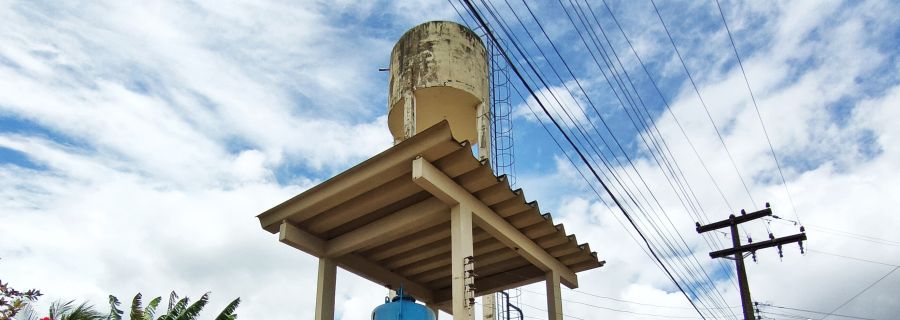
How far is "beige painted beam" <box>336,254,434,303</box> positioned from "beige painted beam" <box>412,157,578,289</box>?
328 centimetres

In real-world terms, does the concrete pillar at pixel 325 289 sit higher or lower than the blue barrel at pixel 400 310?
higher

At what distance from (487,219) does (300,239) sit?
382 cm

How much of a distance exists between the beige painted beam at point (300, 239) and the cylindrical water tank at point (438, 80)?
308 cm

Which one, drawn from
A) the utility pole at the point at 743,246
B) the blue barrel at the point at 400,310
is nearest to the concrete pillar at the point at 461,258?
the blue barrel at the point at 400,310

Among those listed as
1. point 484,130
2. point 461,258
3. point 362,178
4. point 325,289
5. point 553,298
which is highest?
point 484,130

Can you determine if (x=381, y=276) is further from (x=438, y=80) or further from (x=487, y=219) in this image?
(x=438, y=80)

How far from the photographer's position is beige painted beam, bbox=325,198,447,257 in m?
14.1

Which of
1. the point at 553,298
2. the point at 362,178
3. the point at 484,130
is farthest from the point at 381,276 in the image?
the point at 362,178

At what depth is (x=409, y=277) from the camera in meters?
17.9

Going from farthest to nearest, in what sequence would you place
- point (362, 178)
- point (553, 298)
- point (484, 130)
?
point (484, 130) → point (553, 298) → point (362, 178)

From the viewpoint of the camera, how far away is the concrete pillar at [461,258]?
41.6 ft

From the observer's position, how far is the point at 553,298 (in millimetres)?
16328

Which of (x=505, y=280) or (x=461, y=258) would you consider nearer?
(x=461, y=258)

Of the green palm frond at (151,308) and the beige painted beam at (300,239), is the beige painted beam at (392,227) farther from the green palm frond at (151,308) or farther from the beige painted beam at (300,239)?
the green palm frond at (151,308)
